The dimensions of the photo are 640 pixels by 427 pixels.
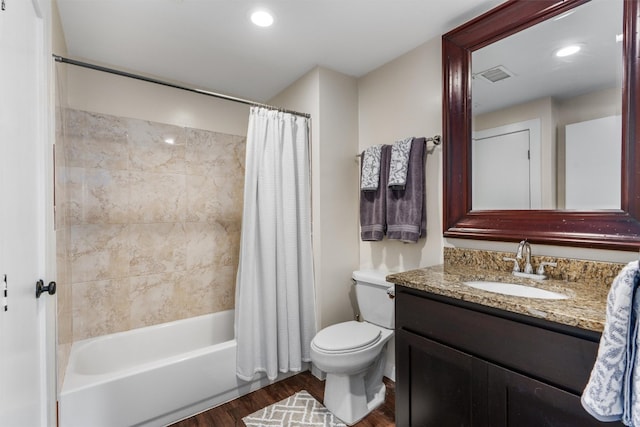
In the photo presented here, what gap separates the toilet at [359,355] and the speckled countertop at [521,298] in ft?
1.38

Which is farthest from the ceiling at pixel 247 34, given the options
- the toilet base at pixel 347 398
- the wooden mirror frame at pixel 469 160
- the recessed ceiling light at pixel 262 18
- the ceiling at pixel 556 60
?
the toilet base at pixel 347 398

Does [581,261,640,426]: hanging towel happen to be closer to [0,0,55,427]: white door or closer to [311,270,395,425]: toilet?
[311,270,395,425]: toilet

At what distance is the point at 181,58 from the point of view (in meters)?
2.10

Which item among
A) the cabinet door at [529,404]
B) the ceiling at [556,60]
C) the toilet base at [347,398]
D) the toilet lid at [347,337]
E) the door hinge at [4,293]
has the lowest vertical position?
the toilet base at [347,398]

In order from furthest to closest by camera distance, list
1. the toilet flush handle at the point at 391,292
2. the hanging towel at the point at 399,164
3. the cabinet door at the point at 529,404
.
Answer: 1. the hanging towel at the point at 399,164
2. the toilet flush handle at the point at 391,292
3. the cabinet door at the point at 529,404

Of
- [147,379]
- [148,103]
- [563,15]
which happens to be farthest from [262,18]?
[147,379]

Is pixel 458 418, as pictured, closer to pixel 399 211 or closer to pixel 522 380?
pixel 522 380

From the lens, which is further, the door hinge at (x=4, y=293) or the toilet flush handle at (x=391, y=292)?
the toilet flush handle at (x=391, y=292)

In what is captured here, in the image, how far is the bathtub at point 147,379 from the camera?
1.50 metres

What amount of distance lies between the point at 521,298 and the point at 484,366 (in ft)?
0.94

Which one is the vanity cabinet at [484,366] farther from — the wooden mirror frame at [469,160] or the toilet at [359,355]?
the wooden mirror frame at [469,160]

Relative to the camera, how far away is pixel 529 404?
995 millimetres

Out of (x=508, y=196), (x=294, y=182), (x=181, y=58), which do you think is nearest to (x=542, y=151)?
(x=508, y=196)

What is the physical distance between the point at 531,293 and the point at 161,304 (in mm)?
2414
